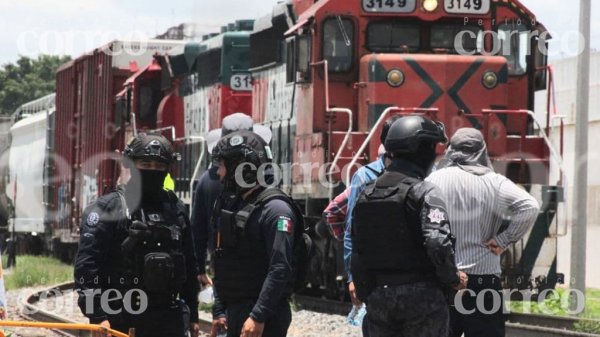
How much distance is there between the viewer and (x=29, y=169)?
114ft

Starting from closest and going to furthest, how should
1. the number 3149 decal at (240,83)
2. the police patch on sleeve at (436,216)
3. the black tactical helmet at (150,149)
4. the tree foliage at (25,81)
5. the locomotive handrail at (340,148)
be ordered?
the police patch on sleeve at (436,216)
the black tactical helmet at (150,149)
the locomotive handrail at (340,148)
the number 3149 decal at (240,83)
the tree foliage at (25,81)

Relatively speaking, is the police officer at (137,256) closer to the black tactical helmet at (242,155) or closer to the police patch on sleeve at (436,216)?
the black tactical helmet at (242,155)

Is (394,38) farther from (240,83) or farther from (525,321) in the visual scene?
(240,83)

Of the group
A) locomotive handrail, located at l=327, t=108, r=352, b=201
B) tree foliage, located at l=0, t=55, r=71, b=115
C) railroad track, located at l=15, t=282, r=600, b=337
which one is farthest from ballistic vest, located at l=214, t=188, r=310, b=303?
tree foliage, located at l=0, t=55, r=71, b=115

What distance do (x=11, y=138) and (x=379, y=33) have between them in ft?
78.3

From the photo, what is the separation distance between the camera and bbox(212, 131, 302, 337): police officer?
6.47m

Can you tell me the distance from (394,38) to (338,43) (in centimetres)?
73

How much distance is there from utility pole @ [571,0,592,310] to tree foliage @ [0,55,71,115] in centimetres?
5478

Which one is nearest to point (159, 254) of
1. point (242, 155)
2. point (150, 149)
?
point (150, 149)

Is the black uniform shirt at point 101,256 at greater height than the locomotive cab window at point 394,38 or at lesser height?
lesser

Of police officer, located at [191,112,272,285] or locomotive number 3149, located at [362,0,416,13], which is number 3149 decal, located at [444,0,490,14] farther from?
police officer, located at [191,112,272,285]

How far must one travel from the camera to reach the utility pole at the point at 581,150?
17.5 m

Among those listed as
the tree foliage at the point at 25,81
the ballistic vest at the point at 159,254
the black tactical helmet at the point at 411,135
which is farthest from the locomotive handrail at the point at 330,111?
the tree foliage at the point at 25,81

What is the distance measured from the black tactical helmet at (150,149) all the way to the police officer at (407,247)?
110 centimetres
